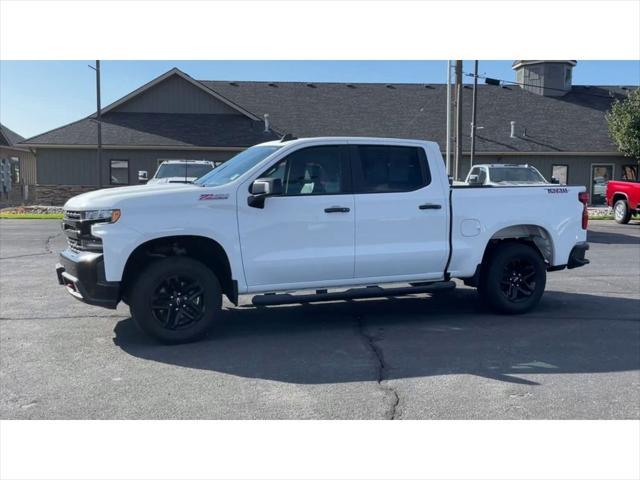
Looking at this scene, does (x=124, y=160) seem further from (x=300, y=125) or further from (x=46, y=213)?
(x=300, y=125)

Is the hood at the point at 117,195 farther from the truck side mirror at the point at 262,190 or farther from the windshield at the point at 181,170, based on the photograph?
the windshield at the point at 181,170

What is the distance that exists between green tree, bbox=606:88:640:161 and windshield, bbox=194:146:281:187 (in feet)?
87.5

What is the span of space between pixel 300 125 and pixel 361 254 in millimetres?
24188

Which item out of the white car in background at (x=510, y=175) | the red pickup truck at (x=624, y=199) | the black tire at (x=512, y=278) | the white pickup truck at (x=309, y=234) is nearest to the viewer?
the white pickup truck at (x=309, y=234)

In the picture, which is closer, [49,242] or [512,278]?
[512,278]

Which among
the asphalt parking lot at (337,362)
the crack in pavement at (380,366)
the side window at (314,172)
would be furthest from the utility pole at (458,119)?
the side window at (314,172)

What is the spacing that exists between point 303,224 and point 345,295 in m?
0.91

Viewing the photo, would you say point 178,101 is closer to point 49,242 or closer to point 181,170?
point 181,170

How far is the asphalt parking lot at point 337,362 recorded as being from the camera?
4.69 m

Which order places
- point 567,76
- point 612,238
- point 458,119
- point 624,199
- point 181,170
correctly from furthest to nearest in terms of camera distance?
point 567,76 < point 624,199 < point 458,119 < point 612,238 < point 181,170

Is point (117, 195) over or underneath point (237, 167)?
underneath

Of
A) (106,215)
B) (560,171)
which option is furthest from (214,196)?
(560,171)

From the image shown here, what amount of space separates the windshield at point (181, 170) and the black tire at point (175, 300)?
10.1 metres

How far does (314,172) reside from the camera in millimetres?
6812
